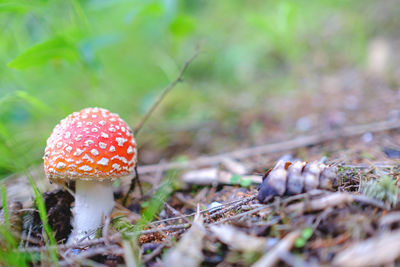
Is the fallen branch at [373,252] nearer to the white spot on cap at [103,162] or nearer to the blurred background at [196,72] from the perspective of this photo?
the white spot on cap at [103,162]

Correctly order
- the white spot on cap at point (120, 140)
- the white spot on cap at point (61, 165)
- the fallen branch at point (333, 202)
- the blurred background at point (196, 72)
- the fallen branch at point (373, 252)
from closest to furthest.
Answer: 1. the fallen branch at point (373, 252)
2. the fallen branch at point (333, 202)
3. the white spot on cap at point (61, 165)
4. the white spot on cap at point (120, 140)
5. the blurred background at point (196, 72)

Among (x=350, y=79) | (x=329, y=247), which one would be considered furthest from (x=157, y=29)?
(x=329, y=247)

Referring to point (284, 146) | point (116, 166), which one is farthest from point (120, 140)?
point (284, 146)

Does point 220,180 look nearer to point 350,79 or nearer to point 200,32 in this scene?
point 350,79

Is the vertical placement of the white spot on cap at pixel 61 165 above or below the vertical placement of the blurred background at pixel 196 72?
below

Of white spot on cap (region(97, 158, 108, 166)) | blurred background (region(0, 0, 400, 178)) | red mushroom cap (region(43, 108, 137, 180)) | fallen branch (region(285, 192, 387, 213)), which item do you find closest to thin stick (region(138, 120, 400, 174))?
blurred background (region(0, 0, 400, 178))

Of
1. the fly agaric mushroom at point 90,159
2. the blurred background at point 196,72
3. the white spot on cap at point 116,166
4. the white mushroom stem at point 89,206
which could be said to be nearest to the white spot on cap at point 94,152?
the fly agaric mushroom at point 90,159
